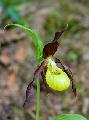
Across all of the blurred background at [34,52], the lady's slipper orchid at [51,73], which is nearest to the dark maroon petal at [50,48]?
the lady's slipper orchid at [51,73]


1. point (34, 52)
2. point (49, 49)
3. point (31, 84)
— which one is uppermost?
point (34, 52)

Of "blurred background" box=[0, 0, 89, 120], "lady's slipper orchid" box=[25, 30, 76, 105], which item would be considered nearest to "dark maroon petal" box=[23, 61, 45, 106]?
"lady's slipper orchid" box=[25, 30, 76, 105]

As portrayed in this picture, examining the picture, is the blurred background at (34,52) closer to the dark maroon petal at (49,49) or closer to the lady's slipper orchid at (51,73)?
the lady's slipper orchid at (51,73)

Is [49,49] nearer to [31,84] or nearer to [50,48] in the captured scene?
[50,48]

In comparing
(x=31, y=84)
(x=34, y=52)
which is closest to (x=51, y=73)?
(x=31, y=84)

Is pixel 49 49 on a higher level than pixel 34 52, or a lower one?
lower

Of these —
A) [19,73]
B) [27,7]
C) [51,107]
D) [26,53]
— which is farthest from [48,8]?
[51,107]
